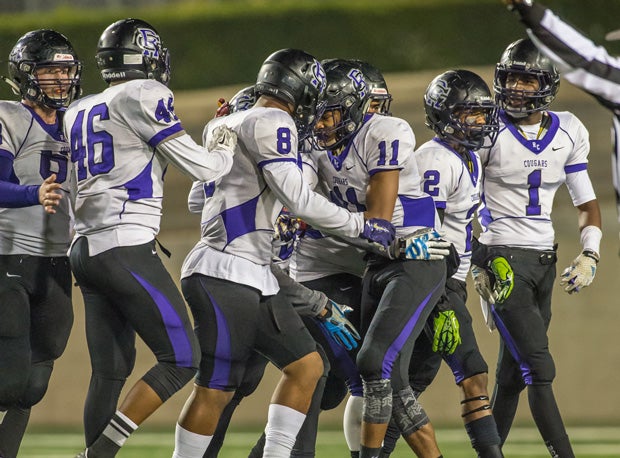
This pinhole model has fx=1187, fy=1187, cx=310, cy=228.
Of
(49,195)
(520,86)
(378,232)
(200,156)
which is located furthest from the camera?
(520,86)

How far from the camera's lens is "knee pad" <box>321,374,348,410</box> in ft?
19.6

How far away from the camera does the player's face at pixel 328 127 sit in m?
5.66

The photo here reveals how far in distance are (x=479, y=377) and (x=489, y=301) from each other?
0.49m

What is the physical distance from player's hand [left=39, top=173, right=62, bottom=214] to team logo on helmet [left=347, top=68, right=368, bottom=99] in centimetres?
152

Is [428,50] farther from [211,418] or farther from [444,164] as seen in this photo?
[211,418]

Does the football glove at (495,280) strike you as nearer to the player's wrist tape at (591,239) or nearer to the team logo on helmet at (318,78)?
the player's wrist tape at (591,239)

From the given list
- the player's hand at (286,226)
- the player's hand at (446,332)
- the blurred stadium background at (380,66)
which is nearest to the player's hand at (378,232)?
the player's hand at (286,226)

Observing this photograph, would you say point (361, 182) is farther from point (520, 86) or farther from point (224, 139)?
point (520, 86)

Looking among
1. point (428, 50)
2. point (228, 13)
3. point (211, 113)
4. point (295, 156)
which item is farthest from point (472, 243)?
point (228, 13)

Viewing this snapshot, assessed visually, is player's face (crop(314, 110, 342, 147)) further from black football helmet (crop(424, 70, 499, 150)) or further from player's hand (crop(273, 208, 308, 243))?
black football helmet (crop(424, 70, 499, 150))

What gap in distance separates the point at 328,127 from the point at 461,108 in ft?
2.59

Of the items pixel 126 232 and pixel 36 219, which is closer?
pixel 126 232

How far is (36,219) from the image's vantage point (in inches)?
225

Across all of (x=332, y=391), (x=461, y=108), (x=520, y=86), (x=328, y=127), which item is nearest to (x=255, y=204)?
(x=328, y=127)
